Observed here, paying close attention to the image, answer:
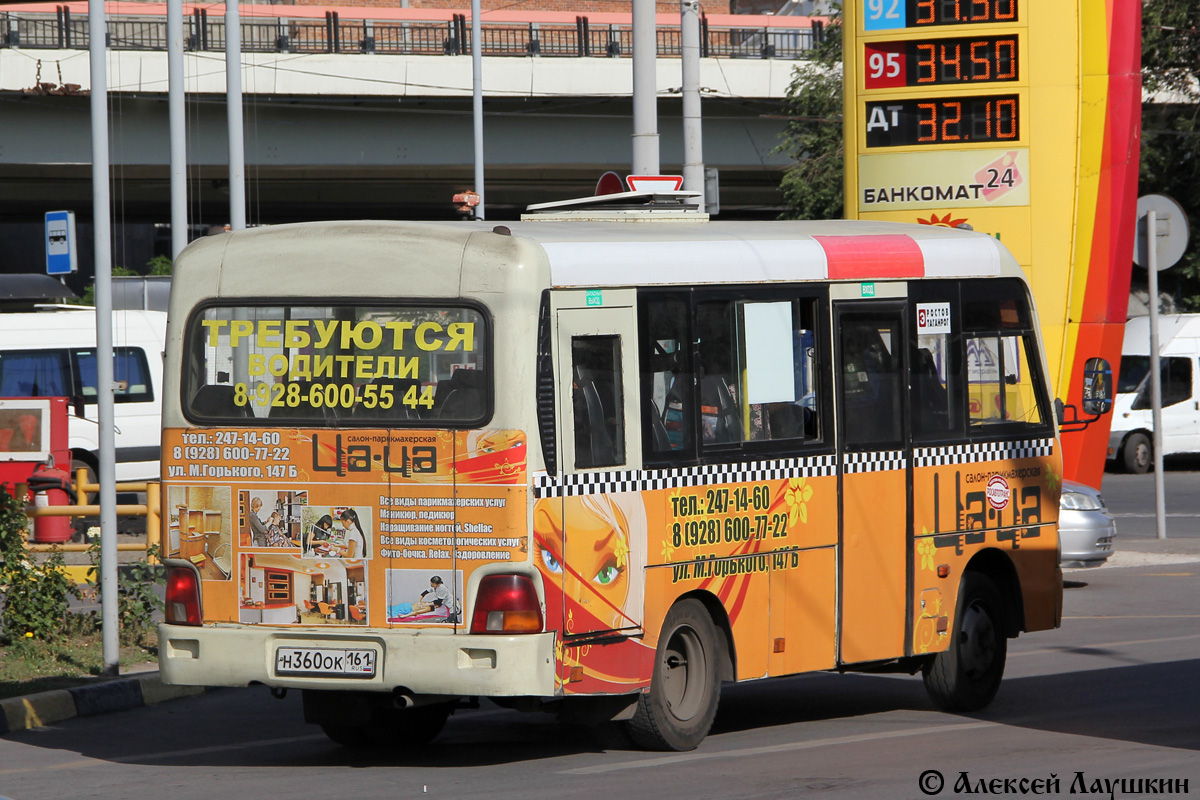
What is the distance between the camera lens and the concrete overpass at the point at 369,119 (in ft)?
109

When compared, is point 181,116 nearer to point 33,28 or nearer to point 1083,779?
point 1083,779

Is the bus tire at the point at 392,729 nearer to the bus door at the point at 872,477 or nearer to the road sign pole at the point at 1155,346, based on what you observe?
the bus door at the point at 872,477

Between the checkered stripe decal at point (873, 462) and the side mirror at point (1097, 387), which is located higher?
the side mirror at point (1097, 387)

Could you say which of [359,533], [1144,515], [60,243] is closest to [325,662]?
[359,533]

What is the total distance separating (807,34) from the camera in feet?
122

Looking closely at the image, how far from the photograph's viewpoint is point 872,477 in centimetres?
937

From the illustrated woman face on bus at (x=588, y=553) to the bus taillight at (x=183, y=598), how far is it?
176 cm

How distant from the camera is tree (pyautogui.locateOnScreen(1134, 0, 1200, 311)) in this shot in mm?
31984

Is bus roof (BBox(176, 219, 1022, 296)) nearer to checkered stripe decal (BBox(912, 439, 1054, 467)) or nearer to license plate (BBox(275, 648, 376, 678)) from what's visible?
checkered stripe decal (BBox(912, 439, 1054, 467))

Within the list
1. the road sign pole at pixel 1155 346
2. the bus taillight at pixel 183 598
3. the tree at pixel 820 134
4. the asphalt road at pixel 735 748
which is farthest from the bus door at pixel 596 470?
the tree at pixel 820 134

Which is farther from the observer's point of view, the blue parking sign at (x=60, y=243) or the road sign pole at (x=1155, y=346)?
the road sign pole at (x=1155, y=346)

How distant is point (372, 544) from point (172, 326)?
158 cm

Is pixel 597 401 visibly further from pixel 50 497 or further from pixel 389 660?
pixel 50 497

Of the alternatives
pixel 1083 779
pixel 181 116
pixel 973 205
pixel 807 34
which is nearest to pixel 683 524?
pixel 1083 779
